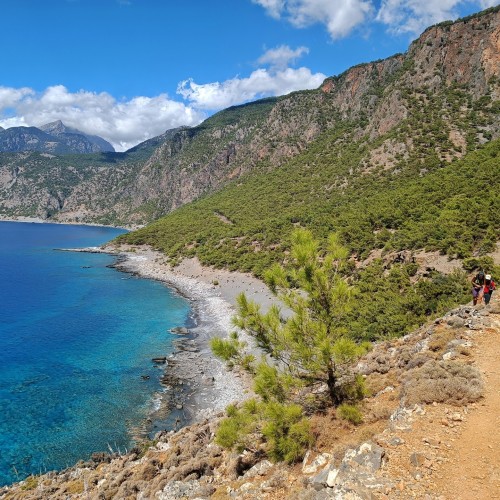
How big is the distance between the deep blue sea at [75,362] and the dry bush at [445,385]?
18292 mm

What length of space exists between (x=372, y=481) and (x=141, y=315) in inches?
1808

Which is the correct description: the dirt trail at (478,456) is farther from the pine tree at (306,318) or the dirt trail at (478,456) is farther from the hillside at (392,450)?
the pine tree at (306,318)

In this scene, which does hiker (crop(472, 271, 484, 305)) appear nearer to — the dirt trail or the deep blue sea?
the dirt trail

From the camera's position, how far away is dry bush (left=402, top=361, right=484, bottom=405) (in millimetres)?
10297

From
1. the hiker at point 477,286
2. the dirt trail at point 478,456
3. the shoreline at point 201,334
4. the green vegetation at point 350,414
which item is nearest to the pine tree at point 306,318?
the green vegetation at point 350,414

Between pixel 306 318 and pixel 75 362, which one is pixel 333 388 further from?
pixel 75 362

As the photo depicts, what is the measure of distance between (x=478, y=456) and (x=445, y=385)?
254 cm

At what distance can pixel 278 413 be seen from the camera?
34.1 ft

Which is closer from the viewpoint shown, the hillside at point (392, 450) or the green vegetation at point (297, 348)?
the hillside at point (392, 450)

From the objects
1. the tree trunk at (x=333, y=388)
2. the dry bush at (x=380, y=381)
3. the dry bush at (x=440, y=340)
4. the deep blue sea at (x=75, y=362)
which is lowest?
the deep blue sea at (x=75, y=362)

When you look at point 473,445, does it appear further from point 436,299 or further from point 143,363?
point 143,363

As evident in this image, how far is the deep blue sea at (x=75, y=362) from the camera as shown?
2336cm

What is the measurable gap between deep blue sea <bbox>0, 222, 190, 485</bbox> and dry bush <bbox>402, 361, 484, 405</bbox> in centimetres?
1829

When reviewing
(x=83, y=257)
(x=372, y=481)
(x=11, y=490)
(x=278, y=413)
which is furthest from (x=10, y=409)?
(x=83, y=257)
